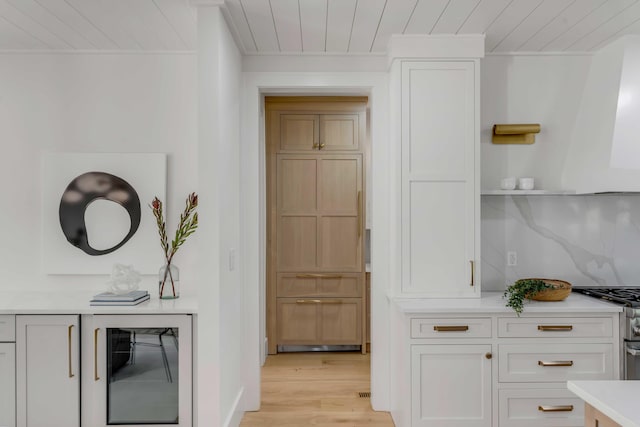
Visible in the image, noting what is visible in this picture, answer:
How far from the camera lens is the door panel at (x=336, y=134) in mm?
4125

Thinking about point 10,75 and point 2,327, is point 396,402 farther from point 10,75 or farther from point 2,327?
point 10,75

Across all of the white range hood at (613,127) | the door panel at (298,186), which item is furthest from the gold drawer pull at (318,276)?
the white range hood at (613,127)

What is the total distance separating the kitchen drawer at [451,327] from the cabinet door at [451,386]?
0.06m

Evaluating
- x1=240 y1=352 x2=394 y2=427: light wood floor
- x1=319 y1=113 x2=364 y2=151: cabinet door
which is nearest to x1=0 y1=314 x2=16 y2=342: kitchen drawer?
x1=240 y1=352 x2=394 y2=427: light wood floor

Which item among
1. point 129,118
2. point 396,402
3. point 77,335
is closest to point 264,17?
point 129,118

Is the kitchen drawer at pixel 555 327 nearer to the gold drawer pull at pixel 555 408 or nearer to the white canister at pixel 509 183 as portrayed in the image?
the gold drawer pull at pixel 555 408

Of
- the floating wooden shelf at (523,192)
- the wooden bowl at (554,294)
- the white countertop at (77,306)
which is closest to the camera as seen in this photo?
the white countertop at (77,306)

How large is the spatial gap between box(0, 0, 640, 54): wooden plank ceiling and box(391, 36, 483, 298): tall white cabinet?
0.86 ft

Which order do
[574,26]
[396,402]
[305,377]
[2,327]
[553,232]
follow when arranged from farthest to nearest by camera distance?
[305,377], [553,232], [396,402], [574,26], [2,327]

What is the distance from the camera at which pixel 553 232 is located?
2975mm

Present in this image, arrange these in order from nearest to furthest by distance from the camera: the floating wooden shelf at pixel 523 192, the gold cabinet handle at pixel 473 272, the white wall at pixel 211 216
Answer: the white wall at pixel 211 216 < the gold cabinet handle at pixel 473 272 < the floating wooden shelf at pixel 523 192

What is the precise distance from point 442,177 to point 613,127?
3.42ft

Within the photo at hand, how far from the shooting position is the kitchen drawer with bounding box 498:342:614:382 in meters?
2.41

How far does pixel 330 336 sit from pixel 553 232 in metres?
2.16
